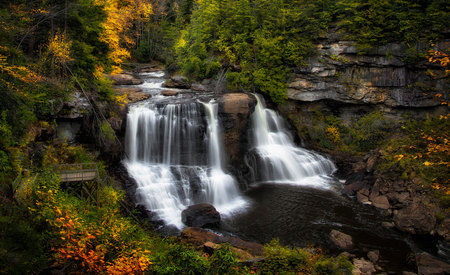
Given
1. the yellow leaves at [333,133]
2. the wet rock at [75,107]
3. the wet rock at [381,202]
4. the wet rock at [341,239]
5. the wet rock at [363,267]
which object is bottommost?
the wet rock at [363,267]

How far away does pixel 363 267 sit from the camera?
9.30 metres

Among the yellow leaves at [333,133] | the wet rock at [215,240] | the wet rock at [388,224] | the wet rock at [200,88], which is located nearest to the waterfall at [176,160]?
the wet rock at [215,240]

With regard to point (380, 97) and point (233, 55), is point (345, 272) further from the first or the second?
point (233, 55)

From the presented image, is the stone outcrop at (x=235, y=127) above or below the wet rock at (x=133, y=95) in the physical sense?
below

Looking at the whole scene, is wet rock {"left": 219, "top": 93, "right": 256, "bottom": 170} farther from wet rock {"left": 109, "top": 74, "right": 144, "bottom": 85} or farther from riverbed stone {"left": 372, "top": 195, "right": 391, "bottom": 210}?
wet rock {"left": 109, "top": 74, "right": 144, "bottom": 85}

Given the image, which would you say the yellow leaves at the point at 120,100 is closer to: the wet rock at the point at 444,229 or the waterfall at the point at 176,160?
the waterfall at the point at 176,160

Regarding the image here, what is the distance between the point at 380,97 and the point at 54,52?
70.9 feet

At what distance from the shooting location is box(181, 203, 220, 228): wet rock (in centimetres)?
1156

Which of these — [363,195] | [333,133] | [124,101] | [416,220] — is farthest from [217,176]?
[333,133]

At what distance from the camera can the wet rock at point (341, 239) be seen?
10612mm

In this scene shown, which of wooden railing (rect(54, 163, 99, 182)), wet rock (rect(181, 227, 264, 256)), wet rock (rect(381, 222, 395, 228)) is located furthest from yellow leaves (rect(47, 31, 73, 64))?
wet rock (rect(381, 222, 395, 228))

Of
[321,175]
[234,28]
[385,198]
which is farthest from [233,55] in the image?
[385,198]

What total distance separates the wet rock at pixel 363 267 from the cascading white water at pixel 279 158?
7.19 m

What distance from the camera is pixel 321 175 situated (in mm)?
18250
